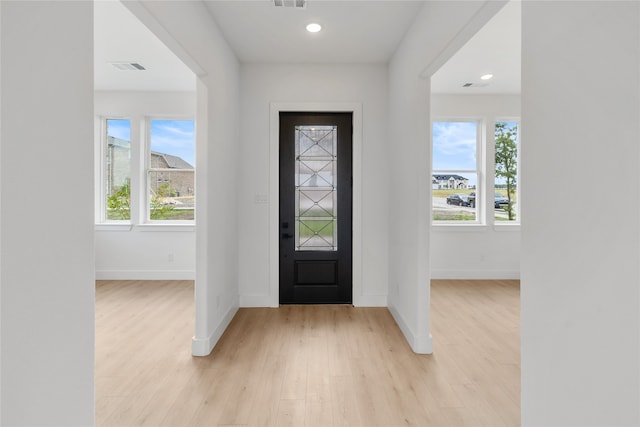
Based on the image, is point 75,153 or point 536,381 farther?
point 536,381

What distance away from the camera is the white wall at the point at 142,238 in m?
5.28

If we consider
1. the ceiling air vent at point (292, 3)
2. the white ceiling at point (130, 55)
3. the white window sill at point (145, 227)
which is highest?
the white ceiling at point (130, 55)

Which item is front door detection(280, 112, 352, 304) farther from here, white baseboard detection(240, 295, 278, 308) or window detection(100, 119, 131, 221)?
window detection(100, 119, 131, 221)

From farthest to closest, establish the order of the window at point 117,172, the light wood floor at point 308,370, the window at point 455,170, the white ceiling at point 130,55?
1. the window at point 455,170
2. the window at point 117,172
3. the white ceiling at point 130,55
4. the light wood floor at point 308,370

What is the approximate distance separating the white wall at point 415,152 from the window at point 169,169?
337 centimetres

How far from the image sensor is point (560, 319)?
129cm

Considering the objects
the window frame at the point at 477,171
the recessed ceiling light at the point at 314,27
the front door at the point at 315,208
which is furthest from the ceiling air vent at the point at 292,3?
the window frame at the point at 477,171

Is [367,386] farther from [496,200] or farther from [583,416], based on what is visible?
[496,200]

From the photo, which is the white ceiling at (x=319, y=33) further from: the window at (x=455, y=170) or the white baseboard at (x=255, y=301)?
the white baseboard at (x=255, y=301)

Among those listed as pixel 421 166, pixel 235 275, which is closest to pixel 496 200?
pixel 421 166

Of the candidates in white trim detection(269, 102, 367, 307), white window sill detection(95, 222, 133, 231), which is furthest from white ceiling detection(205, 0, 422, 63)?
white window sill detection(95, 222, 133, 231)

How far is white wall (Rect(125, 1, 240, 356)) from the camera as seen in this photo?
96.3 inches

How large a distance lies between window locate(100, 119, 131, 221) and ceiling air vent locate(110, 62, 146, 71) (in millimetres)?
1300

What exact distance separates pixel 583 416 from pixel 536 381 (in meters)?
0.26
